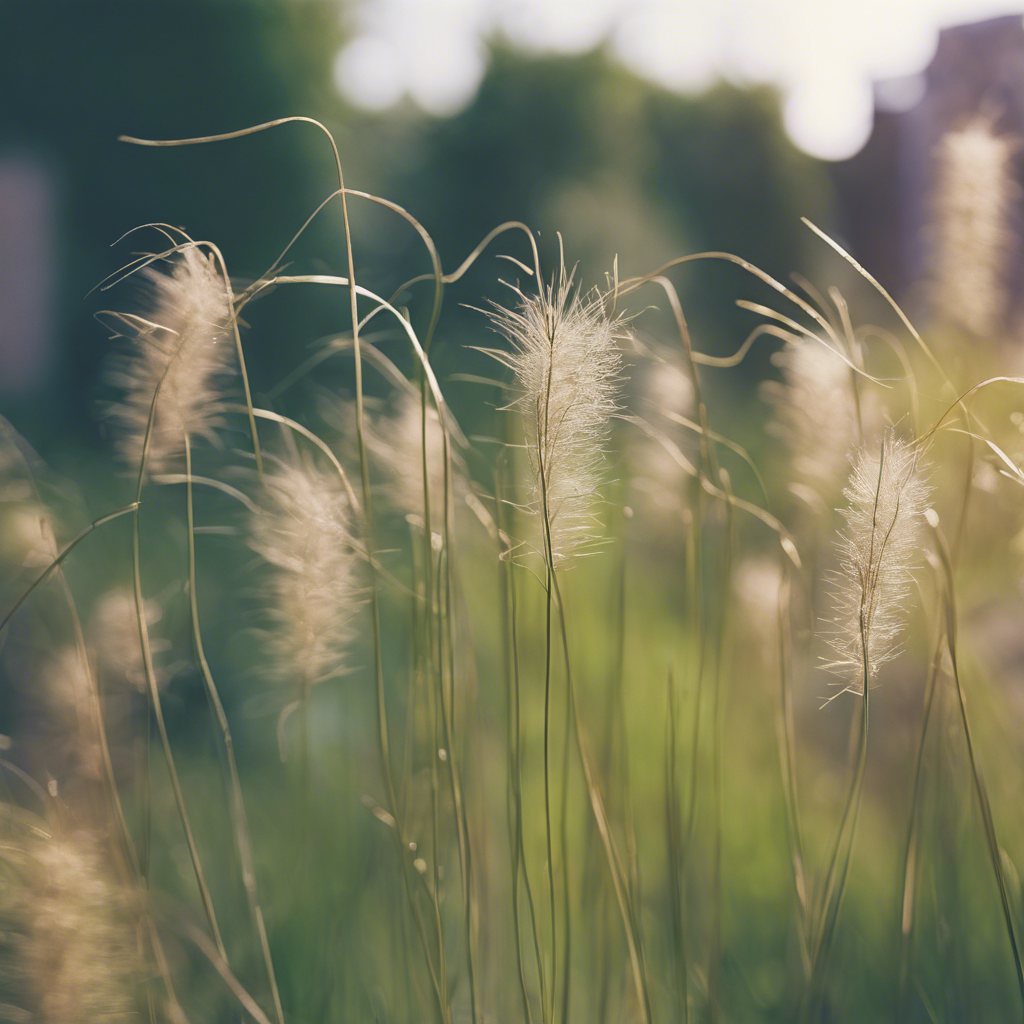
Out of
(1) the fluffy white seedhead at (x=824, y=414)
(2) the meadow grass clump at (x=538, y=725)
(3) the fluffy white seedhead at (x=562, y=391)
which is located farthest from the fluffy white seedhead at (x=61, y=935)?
(1) the fluffy white seedhead at (x=824, y=414)

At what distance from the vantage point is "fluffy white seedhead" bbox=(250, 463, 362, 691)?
17.4 inches

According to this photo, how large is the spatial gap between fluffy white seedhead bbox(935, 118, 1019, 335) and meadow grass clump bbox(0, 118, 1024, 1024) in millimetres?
84

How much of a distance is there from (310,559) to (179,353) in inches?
6.1

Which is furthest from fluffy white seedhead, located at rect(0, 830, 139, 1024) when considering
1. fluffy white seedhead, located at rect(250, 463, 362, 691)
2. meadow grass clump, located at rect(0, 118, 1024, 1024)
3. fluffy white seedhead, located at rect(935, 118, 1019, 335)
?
fluffy white seedhead, located at rect(935, 118, 1019, 335)

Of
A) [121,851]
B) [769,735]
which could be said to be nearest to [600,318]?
[121,851]

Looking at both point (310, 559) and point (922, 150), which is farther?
point (922, 150)

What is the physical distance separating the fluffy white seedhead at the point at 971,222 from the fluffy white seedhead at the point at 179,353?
61 centimetres

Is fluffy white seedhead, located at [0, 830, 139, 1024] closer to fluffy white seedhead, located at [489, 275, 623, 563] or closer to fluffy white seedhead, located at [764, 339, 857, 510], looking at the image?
fluffy white seedhead, located at [489, 275, 623, 563]

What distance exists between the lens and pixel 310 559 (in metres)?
0.45

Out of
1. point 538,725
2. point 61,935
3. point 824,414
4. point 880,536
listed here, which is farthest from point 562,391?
point 538,725

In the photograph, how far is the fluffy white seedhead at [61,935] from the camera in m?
0.36

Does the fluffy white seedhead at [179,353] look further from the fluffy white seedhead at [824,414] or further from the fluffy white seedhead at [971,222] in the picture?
the fluffy white seedhead at [971,222]

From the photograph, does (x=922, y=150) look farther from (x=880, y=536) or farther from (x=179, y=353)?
(x=179, y=353)

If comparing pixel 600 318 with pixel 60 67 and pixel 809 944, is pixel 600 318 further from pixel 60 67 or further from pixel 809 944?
→ pixel 60 67
